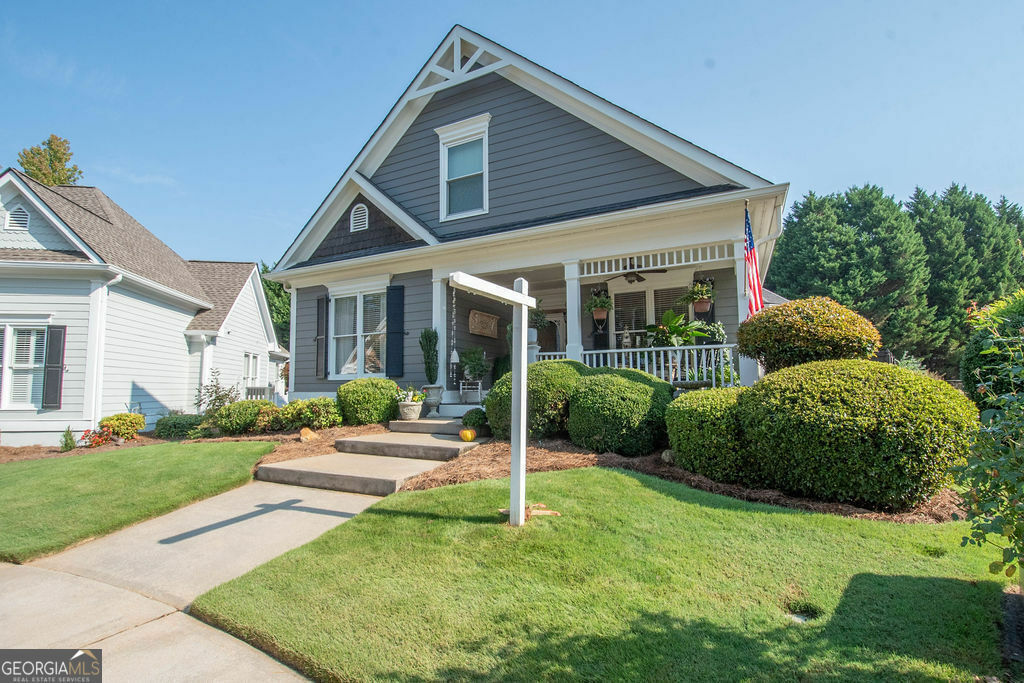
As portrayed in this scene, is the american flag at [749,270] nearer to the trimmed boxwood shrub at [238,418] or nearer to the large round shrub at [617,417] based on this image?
the large round shrub at [617,417]

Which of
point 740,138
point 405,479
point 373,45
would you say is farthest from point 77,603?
point 740,138

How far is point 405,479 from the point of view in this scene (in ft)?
16.6

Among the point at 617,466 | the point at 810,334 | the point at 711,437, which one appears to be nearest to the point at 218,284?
the point at 617,466

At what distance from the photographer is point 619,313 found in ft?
32.8

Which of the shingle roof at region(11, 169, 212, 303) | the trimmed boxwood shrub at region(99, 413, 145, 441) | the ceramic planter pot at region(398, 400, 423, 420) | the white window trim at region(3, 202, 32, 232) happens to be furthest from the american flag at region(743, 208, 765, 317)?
the white window trim at region(3, 202, 32, 232)

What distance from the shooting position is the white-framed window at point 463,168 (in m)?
10.1

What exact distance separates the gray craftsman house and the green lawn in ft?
12.7

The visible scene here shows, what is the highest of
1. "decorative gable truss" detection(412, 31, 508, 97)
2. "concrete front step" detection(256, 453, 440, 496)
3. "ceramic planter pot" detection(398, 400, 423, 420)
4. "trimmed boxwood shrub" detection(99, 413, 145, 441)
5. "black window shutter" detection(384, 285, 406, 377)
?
"decorative gable truss" detection(412, 31, 508, 97)

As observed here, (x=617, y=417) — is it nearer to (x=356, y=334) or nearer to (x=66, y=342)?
(x=356, y=334)

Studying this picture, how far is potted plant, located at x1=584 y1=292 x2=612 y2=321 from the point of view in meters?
9.31

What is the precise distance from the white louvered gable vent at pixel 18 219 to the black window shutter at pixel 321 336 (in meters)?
6.46

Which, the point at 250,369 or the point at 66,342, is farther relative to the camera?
the point at 250,369

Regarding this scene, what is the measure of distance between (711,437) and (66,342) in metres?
12.6

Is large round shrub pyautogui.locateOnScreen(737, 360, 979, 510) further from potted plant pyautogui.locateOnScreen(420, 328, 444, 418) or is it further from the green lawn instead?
potted plant pyautogui.locateOnScreen(420, 328, 444, 418)
